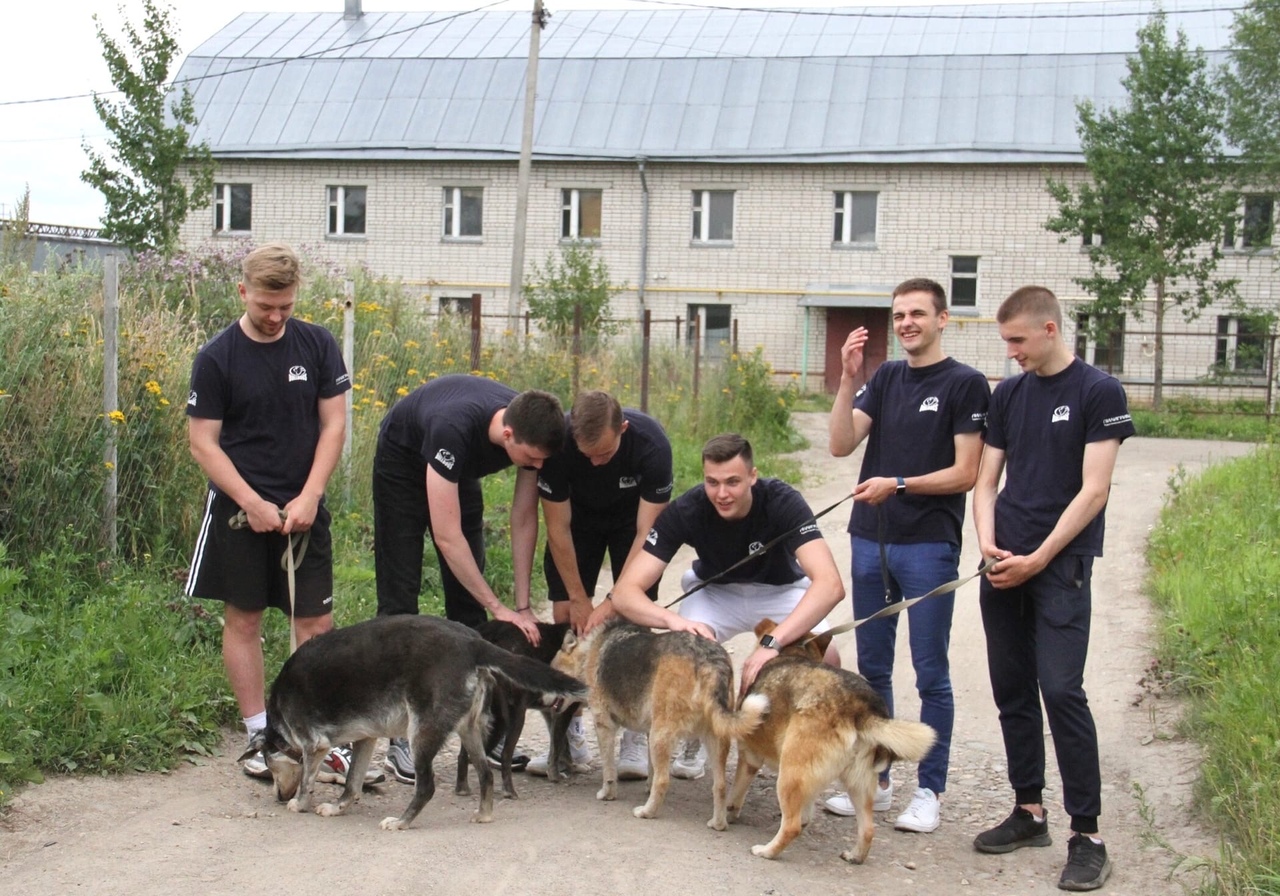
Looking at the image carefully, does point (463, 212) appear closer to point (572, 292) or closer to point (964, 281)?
point (572, 292)

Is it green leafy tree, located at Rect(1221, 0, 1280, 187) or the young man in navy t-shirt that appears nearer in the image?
the young man in navy t-shirt

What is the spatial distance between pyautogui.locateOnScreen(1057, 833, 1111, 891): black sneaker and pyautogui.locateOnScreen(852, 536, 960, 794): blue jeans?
0.70 meters

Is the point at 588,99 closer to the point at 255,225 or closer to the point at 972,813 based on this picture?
the point at 255,225

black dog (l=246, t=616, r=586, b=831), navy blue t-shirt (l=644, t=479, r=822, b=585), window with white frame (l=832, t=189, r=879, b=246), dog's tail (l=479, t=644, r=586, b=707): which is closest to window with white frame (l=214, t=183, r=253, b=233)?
window with white frame (l=832, t=189, r=879, b=246)

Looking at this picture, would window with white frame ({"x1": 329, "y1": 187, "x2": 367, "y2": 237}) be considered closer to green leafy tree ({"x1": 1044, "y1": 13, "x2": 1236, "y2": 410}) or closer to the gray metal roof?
the gray metal roof

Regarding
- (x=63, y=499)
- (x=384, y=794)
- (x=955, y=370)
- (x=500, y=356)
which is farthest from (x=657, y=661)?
(x=500, y=356)

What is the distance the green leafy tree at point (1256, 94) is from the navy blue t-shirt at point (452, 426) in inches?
973

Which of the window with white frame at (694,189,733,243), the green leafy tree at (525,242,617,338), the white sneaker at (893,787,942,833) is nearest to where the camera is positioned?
the white sneaker at (893,787,942,833)

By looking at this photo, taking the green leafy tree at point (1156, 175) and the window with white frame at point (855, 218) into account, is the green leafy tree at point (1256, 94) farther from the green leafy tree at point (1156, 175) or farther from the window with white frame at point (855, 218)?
the window with white frame at point (855, 218)

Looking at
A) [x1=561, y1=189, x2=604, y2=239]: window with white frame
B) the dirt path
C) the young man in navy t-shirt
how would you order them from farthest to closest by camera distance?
[x1=561, y1=189, x2=604, y2=239]: window with white frame
the young man in navy t-shirt
the dirt path

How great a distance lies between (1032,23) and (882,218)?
26.4 ft

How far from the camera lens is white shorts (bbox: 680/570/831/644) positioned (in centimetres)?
624

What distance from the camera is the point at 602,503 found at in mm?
6430

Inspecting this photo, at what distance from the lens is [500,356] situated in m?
15.4
